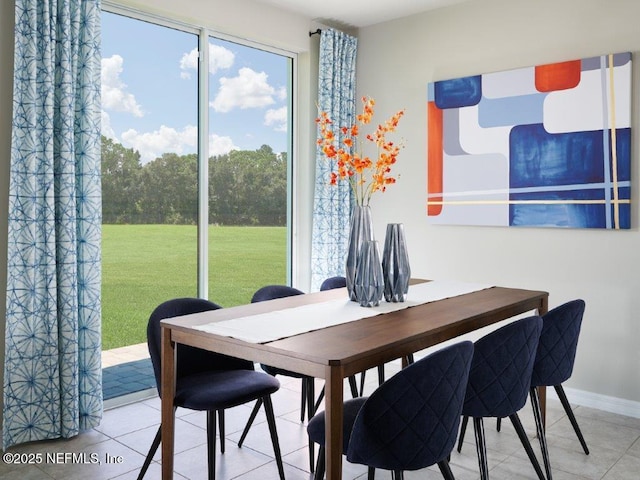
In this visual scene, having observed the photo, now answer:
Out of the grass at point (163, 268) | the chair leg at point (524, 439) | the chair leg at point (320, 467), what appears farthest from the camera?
the grass at point (163, 268)

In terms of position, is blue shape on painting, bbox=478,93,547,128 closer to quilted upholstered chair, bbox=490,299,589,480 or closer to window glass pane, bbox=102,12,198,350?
quilted upholstered chair, bbox=490,299,589,480

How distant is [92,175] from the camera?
3.21 metres

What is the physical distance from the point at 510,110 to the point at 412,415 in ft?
9.09

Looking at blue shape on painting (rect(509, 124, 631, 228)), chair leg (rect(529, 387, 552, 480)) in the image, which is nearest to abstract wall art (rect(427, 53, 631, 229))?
blue shape on painting (rect(509, 124, 631, 228))

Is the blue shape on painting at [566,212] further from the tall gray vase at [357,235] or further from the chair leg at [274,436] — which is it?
the chair leg at [274,436]

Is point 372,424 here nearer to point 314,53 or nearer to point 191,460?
point 191,460

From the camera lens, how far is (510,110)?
4.03 m

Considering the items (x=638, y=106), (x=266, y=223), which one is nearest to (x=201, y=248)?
(x=266, y=223)

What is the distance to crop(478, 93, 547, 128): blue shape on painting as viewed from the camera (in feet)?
12.8

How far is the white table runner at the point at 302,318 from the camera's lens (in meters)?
2.20

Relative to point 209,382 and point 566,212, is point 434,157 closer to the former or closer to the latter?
point 566,212

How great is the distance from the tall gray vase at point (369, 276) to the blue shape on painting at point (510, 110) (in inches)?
73.8

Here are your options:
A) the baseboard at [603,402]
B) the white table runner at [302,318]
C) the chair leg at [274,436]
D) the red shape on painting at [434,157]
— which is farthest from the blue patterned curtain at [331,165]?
the chair leg at [274,436]

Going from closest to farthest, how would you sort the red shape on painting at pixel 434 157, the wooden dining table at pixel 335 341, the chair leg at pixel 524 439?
the wooden dining table at pixel 335 341, the chair leg at pixel 524 439, the red shape on painting at pixel 434 157
